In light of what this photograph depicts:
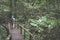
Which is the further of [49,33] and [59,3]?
[49,33]

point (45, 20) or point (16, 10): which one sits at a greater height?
point (45, 20)

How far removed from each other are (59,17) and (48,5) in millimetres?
1164

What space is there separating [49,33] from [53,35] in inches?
13.2

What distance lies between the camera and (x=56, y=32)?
6297 millimetres

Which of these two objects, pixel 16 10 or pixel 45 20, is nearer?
pixel 45 20

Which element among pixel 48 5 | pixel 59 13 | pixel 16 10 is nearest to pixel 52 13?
pixel 59 13

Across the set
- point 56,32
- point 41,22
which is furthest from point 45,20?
point 56,32

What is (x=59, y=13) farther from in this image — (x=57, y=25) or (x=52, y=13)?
(x=57, y=25)

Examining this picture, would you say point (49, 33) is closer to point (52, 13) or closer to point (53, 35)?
point (53, 35)

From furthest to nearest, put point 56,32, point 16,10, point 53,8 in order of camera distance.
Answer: point 16,10 → point 53,8 → point 56,32

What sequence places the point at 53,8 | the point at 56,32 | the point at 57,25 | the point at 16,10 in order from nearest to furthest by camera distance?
the point at 57,25 < the point at 56,32 < the point at 53,8 < the point at 16,10

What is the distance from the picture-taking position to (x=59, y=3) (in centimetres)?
647

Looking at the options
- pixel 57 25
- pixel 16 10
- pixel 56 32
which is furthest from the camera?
pixel 16 10

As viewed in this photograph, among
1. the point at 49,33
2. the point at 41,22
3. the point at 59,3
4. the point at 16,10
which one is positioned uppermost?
the point at 59,3
